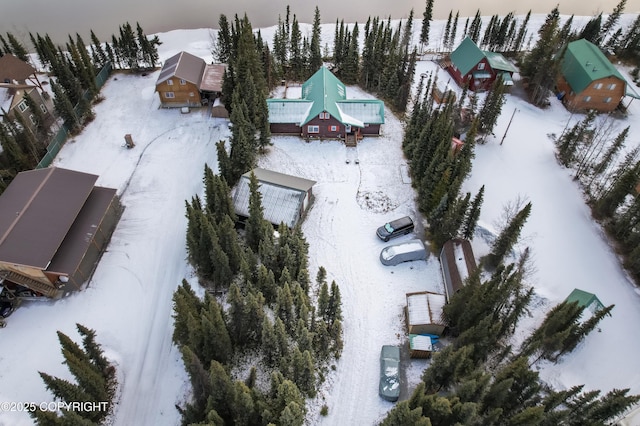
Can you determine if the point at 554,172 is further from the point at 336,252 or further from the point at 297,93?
the point at 297,93

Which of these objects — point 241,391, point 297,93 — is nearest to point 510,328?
point 241,391

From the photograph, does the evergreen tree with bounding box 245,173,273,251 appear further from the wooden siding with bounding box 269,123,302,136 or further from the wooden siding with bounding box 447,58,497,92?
the wooden siding with bounding box 447,58,497,92

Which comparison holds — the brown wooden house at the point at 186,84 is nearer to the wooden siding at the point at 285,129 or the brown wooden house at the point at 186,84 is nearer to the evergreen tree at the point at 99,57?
the wooden siding at the point at 285,129

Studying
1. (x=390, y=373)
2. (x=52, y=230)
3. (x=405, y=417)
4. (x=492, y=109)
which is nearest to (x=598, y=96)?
(x=492, y=109)

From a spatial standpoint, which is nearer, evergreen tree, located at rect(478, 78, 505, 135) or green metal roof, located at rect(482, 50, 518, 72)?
evergreen tree, located at rect(478, 78, 505, 135)

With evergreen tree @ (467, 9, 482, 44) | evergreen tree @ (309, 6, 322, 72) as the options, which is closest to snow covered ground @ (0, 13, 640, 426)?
evergreen tree @ (309, 6, 322, 72)

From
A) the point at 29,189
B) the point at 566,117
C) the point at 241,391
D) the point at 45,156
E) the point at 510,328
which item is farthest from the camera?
the point at 566,117
